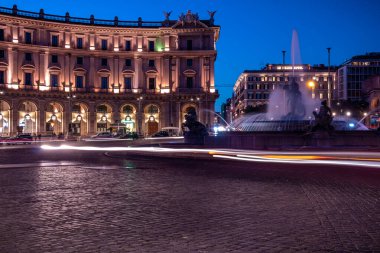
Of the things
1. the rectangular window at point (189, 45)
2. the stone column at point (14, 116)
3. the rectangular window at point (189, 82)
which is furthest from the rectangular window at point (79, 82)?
the rectangular window at point (189, 45)

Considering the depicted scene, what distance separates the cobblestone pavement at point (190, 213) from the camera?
666 centimetres

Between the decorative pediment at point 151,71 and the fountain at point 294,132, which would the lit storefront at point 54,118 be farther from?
the fountain at point 294,132

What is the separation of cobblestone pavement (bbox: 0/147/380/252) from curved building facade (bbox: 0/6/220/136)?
6987 centimetres

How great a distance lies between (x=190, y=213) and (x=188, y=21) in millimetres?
84107

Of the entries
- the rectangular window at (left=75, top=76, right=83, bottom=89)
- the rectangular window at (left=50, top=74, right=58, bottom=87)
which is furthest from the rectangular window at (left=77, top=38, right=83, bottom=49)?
the rectangular window at (left=50, top=74, right=58, bottom=87)

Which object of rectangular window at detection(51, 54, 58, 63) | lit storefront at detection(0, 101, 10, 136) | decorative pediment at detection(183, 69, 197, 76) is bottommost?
lit storefront at detection(0, 101, 10, 136)

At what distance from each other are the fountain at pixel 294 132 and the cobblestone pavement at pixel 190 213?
1449cm

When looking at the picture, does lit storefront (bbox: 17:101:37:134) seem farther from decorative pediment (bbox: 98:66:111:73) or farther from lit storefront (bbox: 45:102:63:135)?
decorative pediment (bbox: 98:66:111:73)

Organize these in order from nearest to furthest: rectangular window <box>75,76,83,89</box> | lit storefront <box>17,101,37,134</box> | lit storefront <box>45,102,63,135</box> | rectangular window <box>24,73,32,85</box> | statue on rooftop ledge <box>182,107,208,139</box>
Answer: statue on rooftop ledge <box>182,107,208,139</box> < lit storefront <box>17,101,37,134</box> < rectangular window <box>24,73,32,85</box> < lit storefront <box>45,102,63,135</box> < rectangular window <box>75,76,83,89</box>

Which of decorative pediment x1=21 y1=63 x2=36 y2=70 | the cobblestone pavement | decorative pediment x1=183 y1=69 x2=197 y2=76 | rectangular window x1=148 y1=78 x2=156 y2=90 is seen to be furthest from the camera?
rectangular window x1=148 y1=78 x2=156 y2=90

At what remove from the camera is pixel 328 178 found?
1509 centimetres

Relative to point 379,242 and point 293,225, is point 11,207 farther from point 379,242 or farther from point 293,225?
point 379,242

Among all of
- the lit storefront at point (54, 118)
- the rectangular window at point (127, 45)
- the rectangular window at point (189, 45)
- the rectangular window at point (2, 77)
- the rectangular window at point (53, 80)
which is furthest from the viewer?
the rectangular window at point (189, 45)

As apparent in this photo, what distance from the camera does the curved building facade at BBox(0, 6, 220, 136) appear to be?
8119cm
